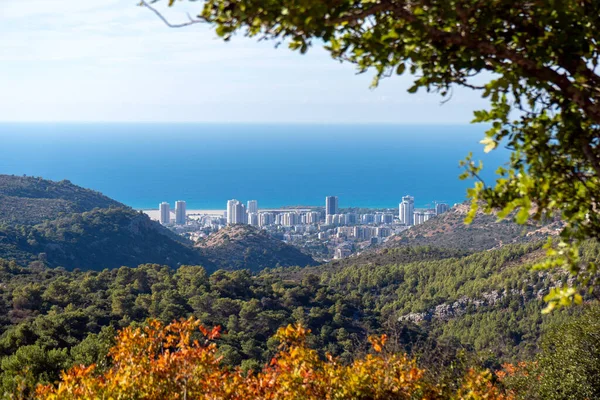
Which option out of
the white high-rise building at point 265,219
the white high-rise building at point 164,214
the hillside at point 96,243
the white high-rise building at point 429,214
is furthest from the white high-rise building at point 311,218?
the hillside at point 96,243

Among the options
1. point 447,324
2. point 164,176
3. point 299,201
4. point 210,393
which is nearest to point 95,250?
point 447,324

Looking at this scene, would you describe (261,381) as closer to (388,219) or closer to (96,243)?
(96,243)

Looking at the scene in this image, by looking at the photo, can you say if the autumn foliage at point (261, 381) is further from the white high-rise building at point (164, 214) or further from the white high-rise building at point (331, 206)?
the white high-rise building at point (331, 206)

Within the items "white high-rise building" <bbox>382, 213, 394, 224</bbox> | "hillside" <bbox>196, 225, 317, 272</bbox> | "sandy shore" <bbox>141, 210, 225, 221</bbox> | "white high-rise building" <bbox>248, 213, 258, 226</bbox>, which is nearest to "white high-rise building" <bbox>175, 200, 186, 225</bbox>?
"sandy shore" <bbox>141, 210, 225, 221</bbox>

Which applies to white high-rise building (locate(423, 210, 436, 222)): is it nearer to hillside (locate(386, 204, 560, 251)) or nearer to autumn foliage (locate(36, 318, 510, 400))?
hillside (locate(386, 204, 560, 251))

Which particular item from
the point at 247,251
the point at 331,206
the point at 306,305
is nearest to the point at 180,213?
the point at 331,206

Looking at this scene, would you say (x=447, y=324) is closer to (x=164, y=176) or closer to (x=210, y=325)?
(x=210, y=325)
